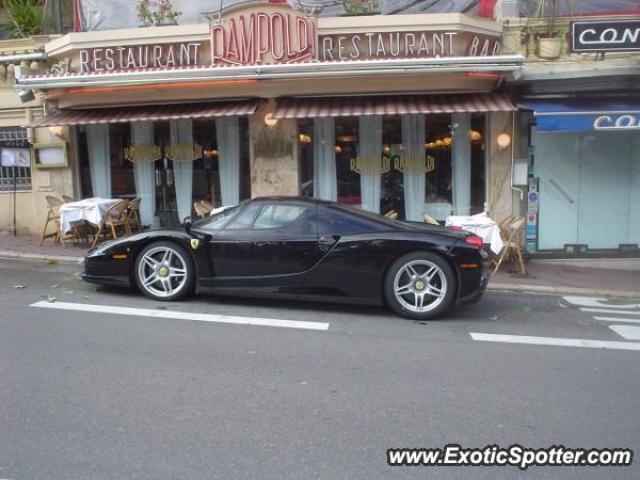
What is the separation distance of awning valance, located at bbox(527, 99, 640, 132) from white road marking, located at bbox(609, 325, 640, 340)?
3.83m

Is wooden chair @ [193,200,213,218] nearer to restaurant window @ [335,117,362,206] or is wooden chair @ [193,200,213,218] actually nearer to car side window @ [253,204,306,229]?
restaurant window @ [335,117,362,206]

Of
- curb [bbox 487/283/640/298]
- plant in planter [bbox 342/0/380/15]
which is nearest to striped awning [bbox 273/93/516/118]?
plant in planter [bbox 342/0/380/15]

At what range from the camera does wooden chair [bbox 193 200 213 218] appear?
11188 millimetres

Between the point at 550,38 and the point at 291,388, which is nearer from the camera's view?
the point at 291,388

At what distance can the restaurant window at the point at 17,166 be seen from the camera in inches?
473

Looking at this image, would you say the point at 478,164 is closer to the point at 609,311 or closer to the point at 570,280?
the point at 570,280

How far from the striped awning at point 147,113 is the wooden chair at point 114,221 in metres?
1.49

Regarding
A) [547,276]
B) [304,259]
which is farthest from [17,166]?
[547,276]

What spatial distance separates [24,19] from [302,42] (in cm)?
613

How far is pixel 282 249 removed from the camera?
694 centimetres

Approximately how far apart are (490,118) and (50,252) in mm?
7843

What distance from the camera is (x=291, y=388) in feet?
15.0

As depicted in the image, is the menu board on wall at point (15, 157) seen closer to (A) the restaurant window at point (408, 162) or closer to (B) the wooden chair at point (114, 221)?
(B) the wooden chair at point (114, 221)

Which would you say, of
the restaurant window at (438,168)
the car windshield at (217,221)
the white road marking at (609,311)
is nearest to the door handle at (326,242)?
the car windshield at (217,221)
